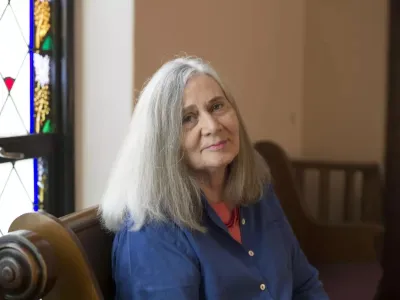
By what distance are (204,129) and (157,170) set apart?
0.14 m

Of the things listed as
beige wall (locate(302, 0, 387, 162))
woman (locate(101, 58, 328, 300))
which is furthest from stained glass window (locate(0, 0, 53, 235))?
beige wall (locate(302, 0, 387, 162))

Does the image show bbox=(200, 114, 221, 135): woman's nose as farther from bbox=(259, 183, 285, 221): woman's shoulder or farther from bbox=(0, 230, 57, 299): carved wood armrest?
bbox=(0, 230, 57, 299): carved wood armrest

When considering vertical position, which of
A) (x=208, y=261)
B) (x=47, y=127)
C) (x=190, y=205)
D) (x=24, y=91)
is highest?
(x=24, y=91)

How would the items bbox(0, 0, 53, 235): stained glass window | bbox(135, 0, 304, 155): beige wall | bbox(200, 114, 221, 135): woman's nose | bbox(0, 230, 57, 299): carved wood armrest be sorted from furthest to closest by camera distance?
bbox(135, 0, 304, 155): beige wall → bbox(0, 0, 53, 235): stained glass window → bbox(200, 114, 221, 135): woman's nose → bbox(0, 230, 57, 299): carved wood armrest

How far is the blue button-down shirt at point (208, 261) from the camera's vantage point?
1085 millimetres

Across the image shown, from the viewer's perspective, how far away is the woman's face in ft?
4.02

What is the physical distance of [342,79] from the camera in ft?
10.3

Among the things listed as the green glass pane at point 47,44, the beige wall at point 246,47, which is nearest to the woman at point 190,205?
the beige wall at point 246,47

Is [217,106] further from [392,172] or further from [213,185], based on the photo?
[392,172]

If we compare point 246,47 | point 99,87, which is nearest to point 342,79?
point 246,47

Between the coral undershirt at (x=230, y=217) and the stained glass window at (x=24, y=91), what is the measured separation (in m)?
0.64

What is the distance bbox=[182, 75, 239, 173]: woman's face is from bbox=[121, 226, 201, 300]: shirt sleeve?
181 millimetres

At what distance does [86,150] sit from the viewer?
1.80 metres

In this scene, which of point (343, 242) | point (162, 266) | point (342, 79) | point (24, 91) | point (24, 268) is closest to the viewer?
point (24, 268)
